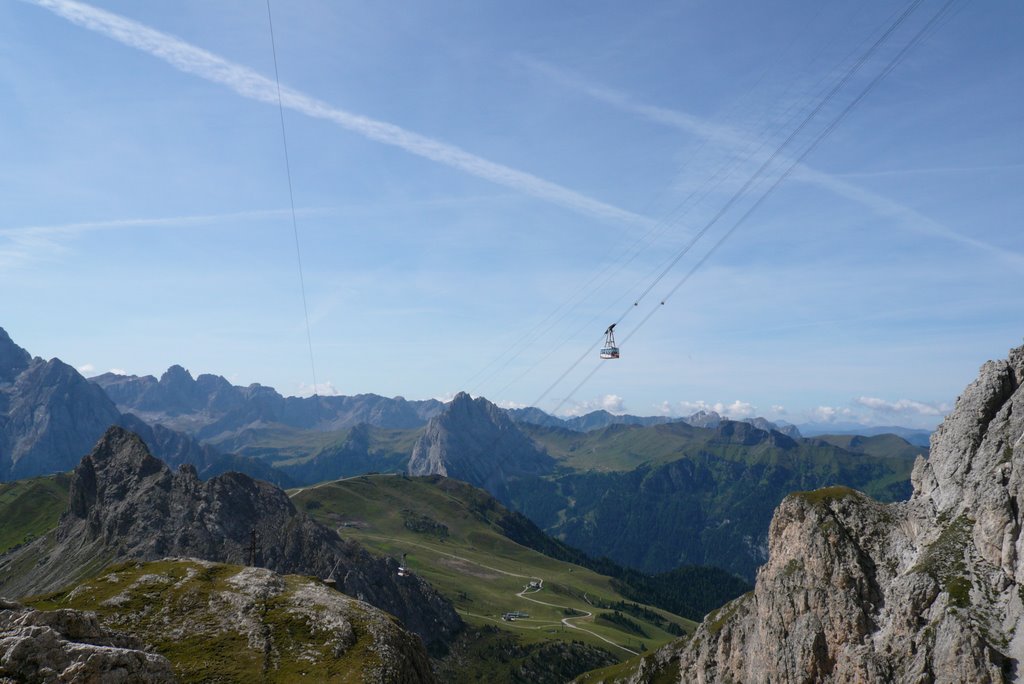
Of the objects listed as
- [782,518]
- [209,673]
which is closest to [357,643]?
[209,673]

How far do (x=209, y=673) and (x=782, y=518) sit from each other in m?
124

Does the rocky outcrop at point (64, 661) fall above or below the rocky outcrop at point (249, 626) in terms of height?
above

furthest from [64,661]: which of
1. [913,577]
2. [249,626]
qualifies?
[913,577]

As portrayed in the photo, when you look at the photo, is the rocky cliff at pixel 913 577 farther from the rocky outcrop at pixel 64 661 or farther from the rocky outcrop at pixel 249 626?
the rocky outcrop at pixel 64 661

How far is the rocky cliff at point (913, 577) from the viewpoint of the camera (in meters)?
99.6

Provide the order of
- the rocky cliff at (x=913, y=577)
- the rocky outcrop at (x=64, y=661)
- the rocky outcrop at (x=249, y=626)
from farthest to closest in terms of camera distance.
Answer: the rocky cliff at (x=913, y=577) < the rocky outcrop at (x=249, y=626) < the rocky outcrop at (x=64, y=661)

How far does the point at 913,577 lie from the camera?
113 m

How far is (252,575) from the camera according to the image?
325 feet

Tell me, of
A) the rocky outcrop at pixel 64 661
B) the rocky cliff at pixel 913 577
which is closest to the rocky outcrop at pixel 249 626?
the rocky outcrop at pixel 64 661

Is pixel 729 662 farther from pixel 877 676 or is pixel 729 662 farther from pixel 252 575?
pixel 252 575

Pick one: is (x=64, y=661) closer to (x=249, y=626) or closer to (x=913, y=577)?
(x=249, y=626)

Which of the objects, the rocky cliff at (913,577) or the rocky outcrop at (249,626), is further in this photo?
the rocky cliff at (913,577)

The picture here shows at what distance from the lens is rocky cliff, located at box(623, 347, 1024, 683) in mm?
99562

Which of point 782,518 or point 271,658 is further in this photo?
point 782,518
